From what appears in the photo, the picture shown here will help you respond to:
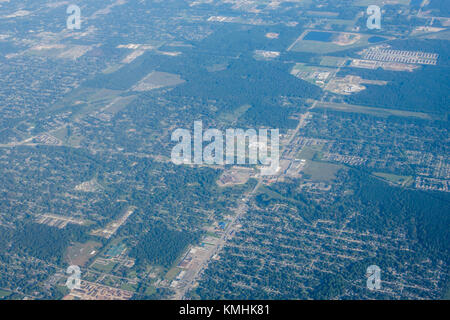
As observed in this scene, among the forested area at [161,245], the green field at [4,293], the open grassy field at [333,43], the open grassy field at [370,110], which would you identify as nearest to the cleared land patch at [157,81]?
the open grassy field at [333,43]

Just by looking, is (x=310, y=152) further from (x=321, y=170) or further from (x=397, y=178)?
(x=397, y=178)

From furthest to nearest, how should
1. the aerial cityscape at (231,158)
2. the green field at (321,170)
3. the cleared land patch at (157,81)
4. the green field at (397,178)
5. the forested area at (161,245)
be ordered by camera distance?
1. the cleared land patch at (157,81)
2. the green field at (321,170)
3. the green field at (397,178)
4. the forested area at (161,245)
5. the aerial cityscape at (231,158)

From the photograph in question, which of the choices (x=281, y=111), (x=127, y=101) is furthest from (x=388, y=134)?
(x=127, y=101)

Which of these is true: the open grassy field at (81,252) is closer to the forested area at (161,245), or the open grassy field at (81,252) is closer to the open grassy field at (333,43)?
the forested area at (161,245)

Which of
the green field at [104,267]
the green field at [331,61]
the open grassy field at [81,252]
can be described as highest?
the green field at [331,61]

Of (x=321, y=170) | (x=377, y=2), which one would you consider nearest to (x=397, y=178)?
(x=321, y=170)

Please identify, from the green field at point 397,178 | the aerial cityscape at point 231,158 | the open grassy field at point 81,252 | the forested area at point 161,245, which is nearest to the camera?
the aerial cityscape at point 231,158

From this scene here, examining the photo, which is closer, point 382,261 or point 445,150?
point 382,261

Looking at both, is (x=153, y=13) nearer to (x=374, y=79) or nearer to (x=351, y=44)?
(x=351, y=44)

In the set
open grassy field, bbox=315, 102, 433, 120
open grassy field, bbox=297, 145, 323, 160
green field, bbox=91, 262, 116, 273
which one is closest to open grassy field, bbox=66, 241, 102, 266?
green field, bbox=91, 262, 116, 273
